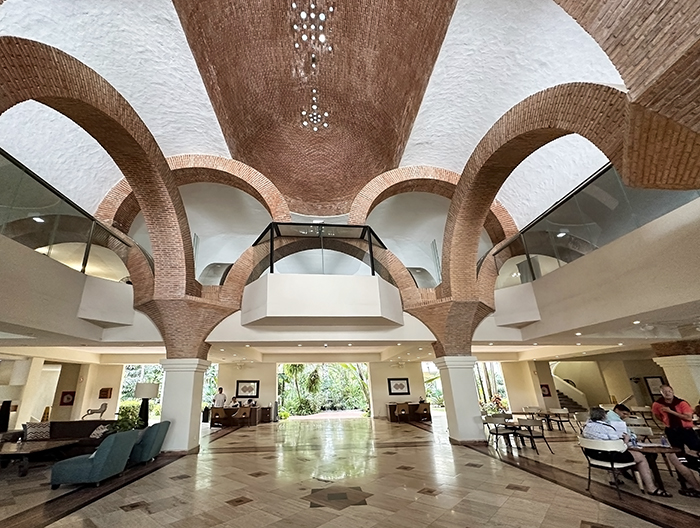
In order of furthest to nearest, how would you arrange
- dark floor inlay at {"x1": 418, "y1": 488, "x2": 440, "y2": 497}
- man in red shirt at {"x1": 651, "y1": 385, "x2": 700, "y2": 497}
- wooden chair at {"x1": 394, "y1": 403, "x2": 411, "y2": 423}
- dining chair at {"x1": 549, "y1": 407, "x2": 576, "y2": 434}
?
wooden chair at {"x1": 394, "y1": 403, "x2": 411, "y2": 423}
dining chair at {"x1": 549, "y1": 407, "x2": 576, "y2": 434}
dark floor inlay at {"x1": 418, "y1": 488, "x2": 440, "y2": 497}
man in red shirt at {"x1": 651, "y1": 385, "x2": 700, "y2": 497}

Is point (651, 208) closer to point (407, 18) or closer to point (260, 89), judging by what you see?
point (407, 18)

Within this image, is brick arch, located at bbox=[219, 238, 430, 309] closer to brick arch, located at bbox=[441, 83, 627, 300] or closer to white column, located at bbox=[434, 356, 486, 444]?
brick arch, located at bbox=[441, 83, 627, 300]

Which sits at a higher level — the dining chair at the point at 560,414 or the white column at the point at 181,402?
the white column at the point at 181,402

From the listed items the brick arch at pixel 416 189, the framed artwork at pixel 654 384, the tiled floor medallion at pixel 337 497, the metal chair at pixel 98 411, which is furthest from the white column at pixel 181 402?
the framed artwork at pixel 654 384

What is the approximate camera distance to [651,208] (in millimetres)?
5137

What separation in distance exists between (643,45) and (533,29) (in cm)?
520

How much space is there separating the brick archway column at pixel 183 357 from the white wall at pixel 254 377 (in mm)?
7120

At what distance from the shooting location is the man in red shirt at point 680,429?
3973 millimetres

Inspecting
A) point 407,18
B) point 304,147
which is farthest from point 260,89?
point 407,18

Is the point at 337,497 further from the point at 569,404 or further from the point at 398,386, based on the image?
the point at 569,404

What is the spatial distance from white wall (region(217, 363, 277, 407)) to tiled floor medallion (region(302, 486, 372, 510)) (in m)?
10.9

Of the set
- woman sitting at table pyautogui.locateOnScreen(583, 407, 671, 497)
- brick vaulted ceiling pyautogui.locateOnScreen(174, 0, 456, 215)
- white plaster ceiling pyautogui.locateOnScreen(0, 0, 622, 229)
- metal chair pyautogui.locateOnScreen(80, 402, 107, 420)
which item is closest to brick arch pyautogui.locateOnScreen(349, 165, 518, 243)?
white plaster ceiling pyautogui.locateOnScreen(0, 0, 622, 229)

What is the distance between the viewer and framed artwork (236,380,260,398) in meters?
14.5

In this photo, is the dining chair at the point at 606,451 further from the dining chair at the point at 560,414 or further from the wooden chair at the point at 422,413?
the wooden chair at the point at 422,413
